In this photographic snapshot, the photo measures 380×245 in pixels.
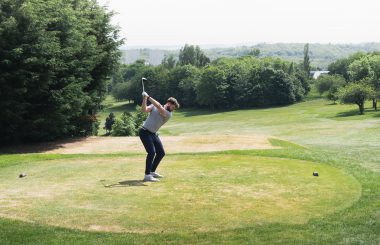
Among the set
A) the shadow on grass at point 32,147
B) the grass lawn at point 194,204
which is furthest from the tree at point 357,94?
the grass lawn at point 194,204

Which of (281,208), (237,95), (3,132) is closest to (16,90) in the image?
(3,132)

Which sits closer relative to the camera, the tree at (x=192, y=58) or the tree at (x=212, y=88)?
the tree at (x=212, y=88)

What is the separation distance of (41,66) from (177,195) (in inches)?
647

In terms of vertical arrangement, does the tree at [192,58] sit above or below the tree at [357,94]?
above

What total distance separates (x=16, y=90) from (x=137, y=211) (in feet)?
54.8

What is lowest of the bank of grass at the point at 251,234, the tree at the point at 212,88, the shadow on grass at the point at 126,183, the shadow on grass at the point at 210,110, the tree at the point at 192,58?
the shadow on grass at the point at 210,110

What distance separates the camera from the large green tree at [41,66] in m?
24.6

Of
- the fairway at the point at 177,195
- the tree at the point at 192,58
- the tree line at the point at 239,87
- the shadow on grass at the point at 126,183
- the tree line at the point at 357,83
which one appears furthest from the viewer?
the tree at the point at 192,58

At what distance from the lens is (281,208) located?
10664 mm

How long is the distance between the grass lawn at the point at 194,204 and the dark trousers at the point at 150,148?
2.00 ft

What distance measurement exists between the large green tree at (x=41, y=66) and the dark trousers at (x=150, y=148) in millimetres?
12547

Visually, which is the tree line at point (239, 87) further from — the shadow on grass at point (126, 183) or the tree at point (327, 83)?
the shadow on grass at point (126, 183)

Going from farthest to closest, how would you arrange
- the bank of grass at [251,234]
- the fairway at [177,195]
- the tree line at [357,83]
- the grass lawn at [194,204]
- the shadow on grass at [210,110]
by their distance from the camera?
the shadow on grass at [210,110], the tree line at [357,83], the fairway at [177,195], the grass lawn at [194,204], the bank of grass at [251,234]

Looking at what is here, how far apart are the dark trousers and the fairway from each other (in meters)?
0.60
